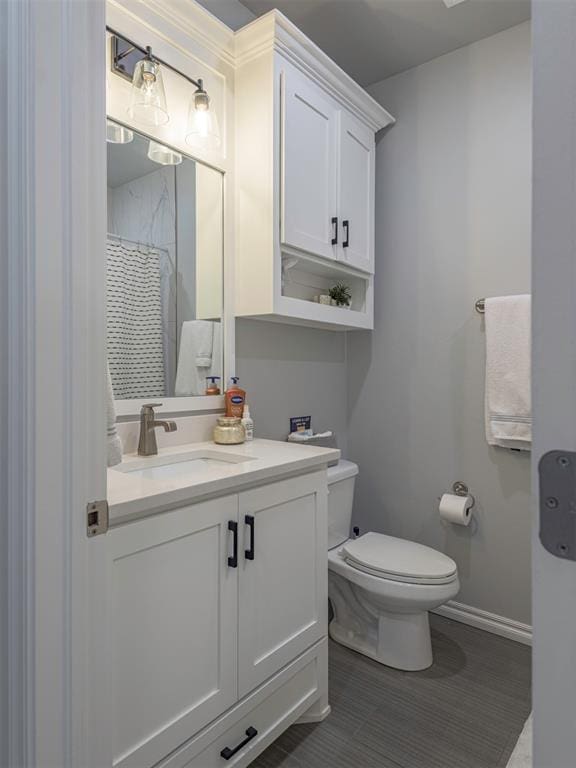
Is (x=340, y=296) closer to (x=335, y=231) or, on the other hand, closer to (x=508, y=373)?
(x=335, y=231)

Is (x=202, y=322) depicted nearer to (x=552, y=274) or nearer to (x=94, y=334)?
(x=94, y=334)

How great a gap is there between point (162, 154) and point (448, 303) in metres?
1.46

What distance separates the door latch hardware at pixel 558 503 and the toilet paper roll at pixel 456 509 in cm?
184

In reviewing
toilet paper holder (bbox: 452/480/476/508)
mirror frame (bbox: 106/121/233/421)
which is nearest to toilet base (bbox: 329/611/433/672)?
toilet paper holder (bbox: 452/480/476/508)

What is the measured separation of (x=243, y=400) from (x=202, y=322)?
1.15 feet

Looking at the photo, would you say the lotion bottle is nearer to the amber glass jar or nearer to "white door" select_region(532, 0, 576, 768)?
the amber glass jar

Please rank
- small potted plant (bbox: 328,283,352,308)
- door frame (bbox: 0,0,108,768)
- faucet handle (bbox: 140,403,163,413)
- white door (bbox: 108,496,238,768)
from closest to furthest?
door frame (bbox: 0,0,108,768) < white door (bbox: 108,496,238,768) < faucet handle (bbox: 140,403,163,413) < small potted plant (bbox: 328,283,352,308)

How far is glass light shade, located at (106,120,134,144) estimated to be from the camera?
5.11 ft

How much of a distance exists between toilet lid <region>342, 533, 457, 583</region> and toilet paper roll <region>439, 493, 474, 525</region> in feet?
0.77

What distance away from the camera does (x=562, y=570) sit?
0.44 meters

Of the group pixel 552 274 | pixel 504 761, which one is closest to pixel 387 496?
pixel 504 761

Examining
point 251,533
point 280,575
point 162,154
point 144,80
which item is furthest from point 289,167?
point 280,575

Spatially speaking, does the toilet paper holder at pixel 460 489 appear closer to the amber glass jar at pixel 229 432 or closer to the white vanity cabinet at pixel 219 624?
the white vanity cabinet at pixel 219 624

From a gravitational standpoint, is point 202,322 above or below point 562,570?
above
